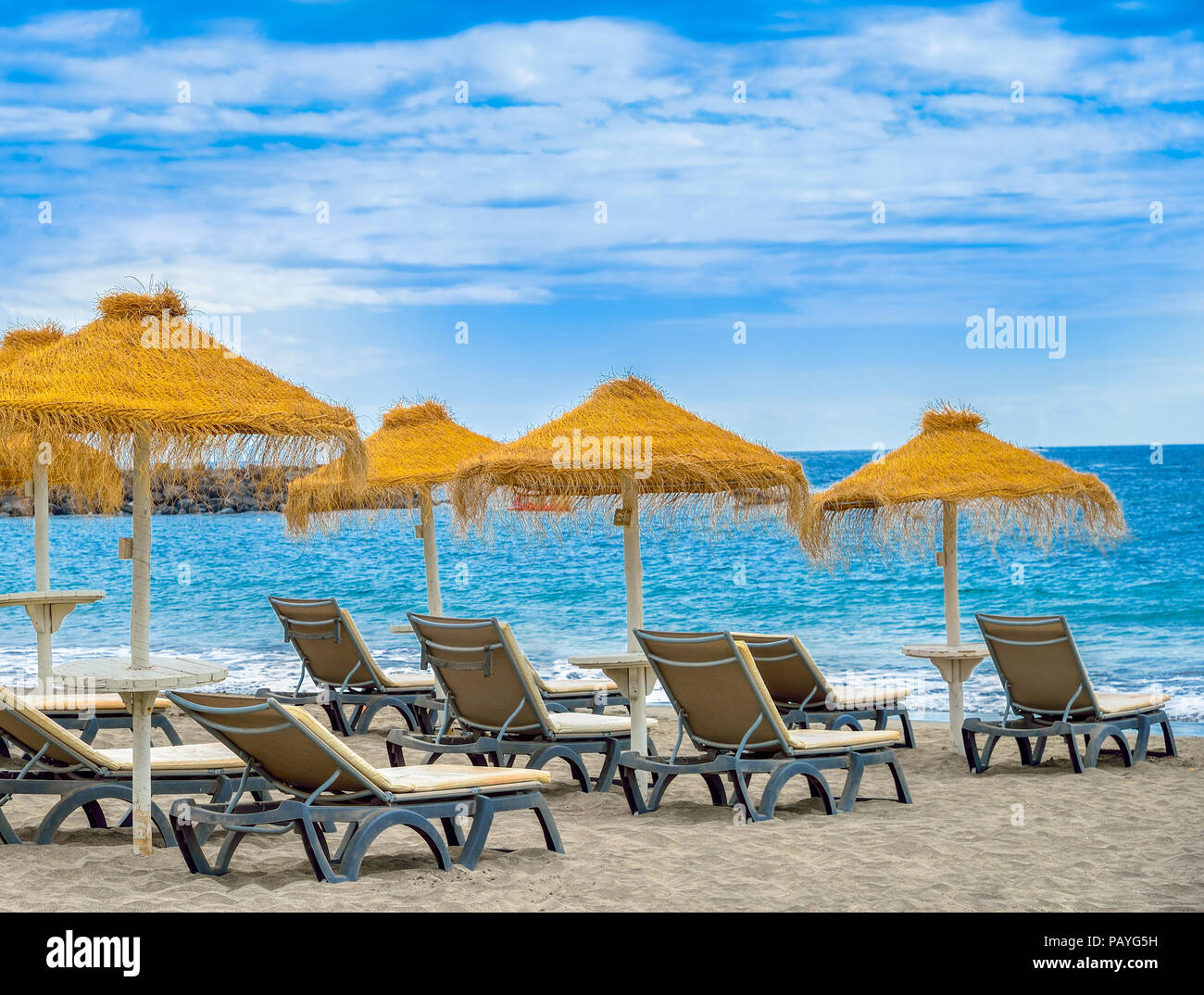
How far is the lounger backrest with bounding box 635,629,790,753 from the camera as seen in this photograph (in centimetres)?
545

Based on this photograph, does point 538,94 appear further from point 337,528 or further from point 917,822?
point 917,822

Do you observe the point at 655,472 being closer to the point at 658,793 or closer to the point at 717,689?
the point at 717,689

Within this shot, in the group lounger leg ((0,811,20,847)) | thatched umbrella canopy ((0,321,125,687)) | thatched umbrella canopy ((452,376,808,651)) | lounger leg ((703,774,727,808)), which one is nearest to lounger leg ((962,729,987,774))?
thatched umbrella canopy ((452,376,808,651))

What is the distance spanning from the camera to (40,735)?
4.77m

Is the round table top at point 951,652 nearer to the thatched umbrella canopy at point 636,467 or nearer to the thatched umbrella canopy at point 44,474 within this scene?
the thatched umbrella canopy at point 636,467

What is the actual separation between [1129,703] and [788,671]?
78.6 inches

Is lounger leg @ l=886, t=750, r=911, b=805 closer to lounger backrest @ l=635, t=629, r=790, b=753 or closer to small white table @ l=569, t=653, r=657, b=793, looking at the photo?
lounger backrest @ l=635, t=629, r=790, b=753

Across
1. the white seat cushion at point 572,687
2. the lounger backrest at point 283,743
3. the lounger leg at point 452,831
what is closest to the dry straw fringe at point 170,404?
the lounger backrest at point 283,743

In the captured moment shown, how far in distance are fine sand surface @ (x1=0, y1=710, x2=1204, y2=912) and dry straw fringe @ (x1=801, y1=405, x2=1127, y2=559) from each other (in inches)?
79.3

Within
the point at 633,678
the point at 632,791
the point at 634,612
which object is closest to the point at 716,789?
the point at 632,791

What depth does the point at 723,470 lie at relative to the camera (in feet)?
20.7
